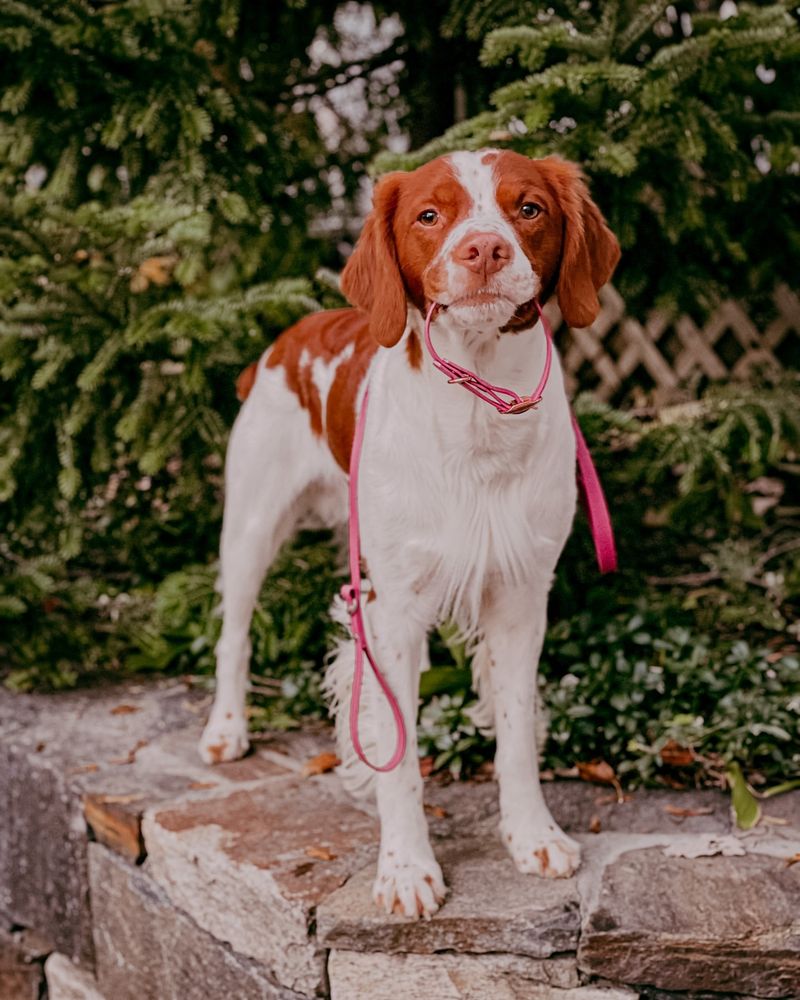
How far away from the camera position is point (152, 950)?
2732 millimetres

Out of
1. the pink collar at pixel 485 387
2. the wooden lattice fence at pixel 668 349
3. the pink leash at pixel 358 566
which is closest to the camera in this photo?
the pink collar at pixel 485 387

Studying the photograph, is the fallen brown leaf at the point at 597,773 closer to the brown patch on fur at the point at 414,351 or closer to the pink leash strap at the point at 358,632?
the pink leash strap at the point at 358,632

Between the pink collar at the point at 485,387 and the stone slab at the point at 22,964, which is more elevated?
the pink collar at the point at 485,387

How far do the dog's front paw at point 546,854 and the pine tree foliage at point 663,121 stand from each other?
5.54ft

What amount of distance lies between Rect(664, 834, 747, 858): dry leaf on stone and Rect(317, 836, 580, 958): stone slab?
28 centimetres

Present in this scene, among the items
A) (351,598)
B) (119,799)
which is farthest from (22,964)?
(351,598)

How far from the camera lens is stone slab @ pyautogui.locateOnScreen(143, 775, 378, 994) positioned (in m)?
2.29

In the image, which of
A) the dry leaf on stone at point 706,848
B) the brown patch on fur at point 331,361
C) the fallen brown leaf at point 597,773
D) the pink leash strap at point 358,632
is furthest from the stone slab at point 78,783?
the dry leaf on stone at point 706,848

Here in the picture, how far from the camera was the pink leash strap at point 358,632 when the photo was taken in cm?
225

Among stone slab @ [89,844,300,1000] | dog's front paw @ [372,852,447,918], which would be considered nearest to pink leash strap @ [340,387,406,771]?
dog's front paw @ [372,852,447,918]

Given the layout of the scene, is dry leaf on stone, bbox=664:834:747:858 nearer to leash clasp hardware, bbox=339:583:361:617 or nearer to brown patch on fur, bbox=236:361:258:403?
leash clasp hardware, bbox=339:583:361:617

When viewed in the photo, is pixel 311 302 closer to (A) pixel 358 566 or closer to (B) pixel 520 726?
(A) pixel 358 566

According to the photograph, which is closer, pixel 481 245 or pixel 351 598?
pixel 481 245

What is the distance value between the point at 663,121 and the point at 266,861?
7.08ft
